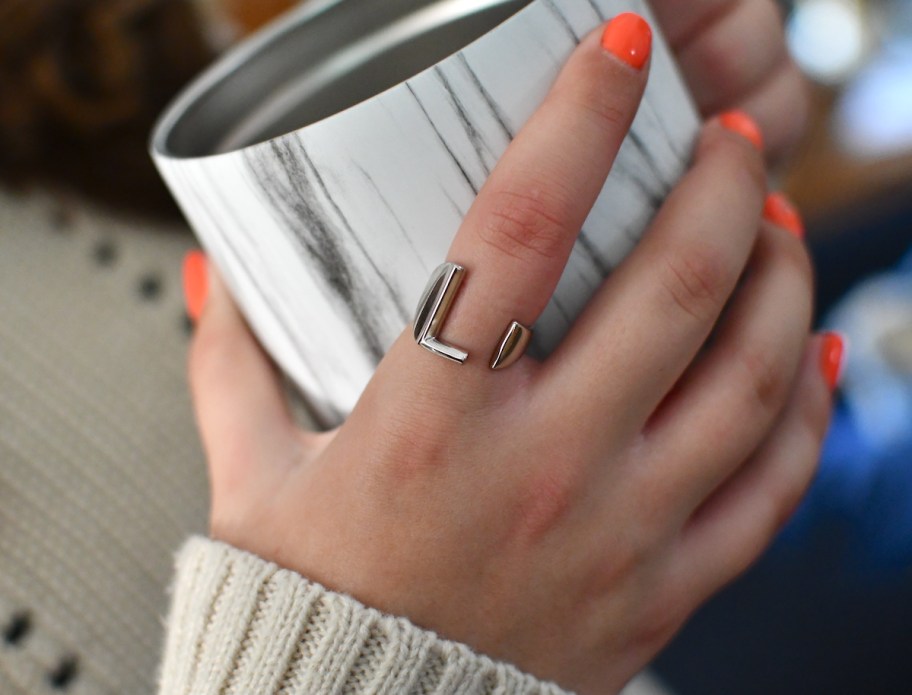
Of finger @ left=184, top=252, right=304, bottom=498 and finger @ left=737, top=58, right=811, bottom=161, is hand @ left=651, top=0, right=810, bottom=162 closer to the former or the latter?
finger @ left=737, top=58, right=811, bottom=161

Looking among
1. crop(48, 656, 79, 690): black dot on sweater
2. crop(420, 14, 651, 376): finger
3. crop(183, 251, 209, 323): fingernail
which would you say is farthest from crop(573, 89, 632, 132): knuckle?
crop(48, 656, 79, 690): black dot on sweater

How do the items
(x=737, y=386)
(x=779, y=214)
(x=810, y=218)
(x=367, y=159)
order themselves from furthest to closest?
(x=810, y=218), (x=779, y=214), (x=737, y=386), (x=367, y=159)

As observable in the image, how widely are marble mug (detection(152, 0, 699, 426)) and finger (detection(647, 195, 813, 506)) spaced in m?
0.08

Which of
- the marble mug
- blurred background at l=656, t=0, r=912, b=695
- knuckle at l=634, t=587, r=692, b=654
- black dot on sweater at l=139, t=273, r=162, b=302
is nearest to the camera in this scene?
the marble mug

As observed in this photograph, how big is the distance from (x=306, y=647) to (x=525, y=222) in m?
0.20

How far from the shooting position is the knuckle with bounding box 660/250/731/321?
352 mm

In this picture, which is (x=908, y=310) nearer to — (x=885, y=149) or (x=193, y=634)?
(x=885, y=149)

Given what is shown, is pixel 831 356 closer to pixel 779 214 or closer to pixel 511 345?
pixel 779 214

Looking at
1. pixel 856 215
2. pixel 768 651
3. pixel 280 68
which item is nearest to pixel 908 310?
pixel 856 215

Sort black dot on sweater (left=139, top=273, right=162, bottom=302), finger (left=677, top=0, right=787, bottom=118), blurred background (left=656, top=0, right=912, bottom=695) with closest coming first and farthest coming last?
finger (left=677, top=0, right=787, bottom=118), black dot on sweater (left=139, top=273, right=162, bottom=302), blurred background (left=656, top=0, right=912, bottom=695)

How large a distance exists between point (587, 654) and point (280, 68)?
1.11 ft

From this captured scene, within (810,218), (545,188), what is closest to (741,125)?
(545,188)

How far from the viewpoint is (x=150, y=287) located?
656 millimetres

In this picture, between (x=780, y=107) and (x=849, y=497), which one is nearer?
(x=780, y=107)
